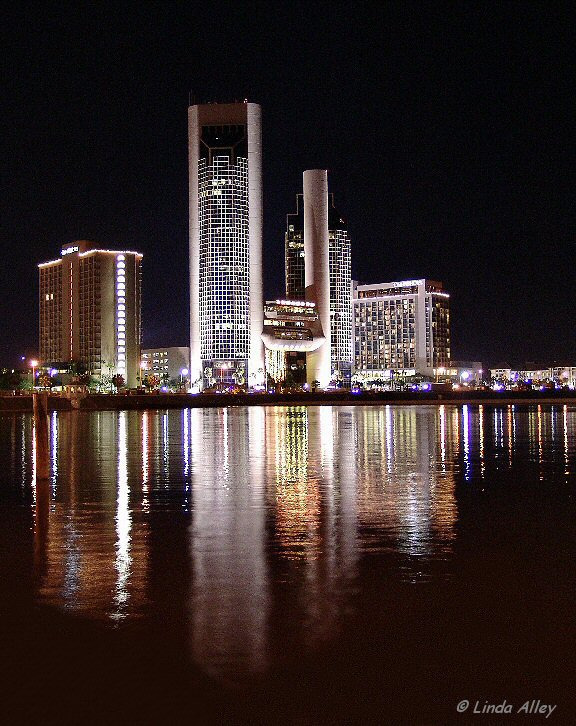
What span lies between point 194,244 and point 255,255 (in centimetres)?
1131

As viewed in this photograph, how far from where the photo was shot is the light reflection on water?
329 inches

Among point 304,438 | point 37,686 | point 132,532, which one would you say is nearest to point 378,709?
point 37,686

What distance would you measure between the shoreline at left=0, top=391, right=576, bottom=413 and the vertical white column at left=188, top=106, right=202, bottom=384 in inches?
1534

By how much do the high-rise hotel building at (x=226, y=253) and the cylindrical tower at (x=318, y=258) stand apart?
82.8 feet

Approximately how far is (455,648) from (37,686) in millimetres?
3129

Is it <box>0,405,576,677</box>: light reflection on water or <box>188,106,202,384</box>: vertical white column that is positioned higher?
<box>188,106,202,384</box>: vertical white column

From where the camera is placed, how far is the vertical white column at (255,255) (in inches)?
6639

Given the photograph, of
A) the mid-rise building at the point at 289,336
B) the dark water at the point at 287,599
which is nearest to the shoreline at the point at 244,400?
the mid-rise building at the point at 289,336

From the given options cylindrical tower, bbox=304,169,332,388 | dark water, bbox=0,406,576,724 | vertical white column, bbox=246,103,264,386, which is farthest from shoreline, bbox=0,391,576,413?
dark water, bbox=0,406,576,724

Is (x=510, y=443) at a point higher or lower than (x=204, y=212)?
lower

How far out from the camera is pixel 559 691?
6312 mm

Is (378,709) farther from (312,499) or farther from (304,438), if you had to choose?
(304,438)

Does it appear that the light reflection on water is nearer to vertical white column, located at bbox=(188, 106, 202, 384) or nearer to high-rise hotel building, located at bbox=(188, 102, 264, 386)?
high-rise hotel building, located at bbox=(188, 102, 264, 386)

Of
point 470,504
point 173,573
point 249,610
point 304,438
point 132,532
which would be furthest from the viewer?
point 304,438
